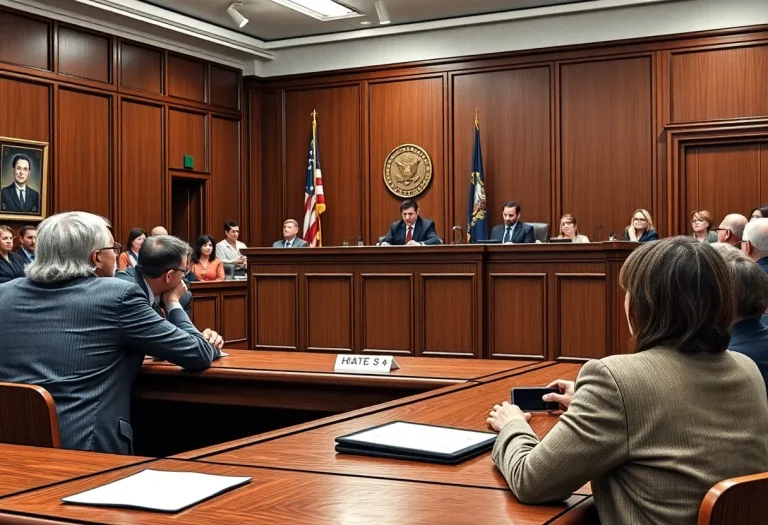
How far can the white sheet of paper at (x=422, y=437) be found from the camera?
6.51ft

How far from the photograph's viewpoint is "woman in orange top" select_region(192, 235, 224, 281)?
10.4m

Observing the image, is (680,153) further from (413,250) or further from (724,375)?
(724,375)

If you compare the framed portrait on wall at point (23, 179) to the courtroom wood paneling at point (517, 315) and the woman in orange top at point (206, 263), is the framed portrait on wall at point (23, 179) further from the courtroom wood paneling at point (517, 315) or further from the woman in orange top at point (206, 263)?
the courtroom wood paneling at point (517, 315)

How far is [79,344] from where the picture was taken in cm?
296

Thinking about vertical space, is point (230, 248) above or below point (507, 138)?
below

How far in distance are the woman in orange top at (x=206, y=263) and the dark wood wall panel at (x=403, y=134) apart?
1.97m

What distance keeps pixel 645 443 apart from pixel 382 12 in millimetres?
9102

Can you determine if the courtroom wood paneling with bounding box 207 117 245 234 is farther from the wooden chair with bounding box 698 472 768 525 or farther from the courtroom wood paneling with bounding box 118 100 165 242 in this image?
the wooden chair with bounding box 698 472 768 525

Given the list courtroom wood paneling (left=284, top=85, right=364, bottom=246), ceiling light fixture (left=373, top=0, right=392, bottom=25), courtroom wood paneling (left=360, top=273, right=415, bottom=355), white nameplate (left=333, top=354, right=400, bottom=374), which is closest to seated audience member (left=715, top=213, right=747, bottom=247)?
courtroom wood paneling (left=360, top=273, right=415, bottom=355)

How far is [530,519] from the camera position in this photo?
4.99 ft

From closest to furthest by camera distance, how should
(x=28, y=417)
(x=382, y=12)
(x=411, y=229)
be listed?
(x=28, y=417), (x=411, y=229), (x=382, y=12)

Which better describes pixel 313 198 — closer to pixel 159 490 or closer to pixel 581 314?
pixel 581 314

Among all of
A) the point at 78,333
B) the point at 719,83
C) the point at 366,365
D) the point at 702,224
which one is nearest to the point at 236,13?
the point at 719,83

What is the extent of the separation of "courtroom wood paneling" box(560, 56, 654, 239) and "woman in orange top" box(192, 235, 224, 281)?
3861 millimetres
